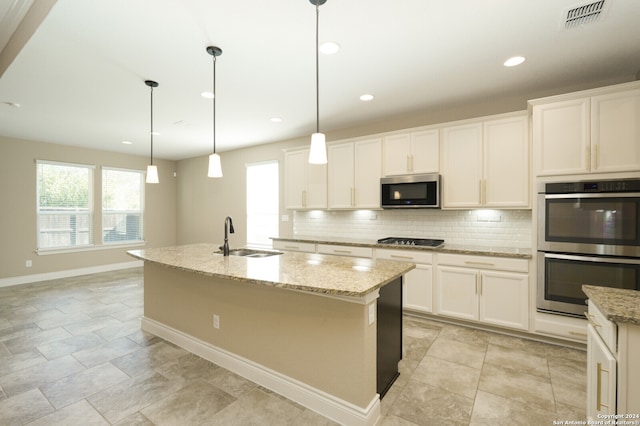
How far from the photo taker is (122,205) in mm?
6664

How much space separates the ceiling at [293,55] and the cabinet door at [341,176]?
535mm

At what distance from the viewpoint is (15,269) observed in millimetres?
5234

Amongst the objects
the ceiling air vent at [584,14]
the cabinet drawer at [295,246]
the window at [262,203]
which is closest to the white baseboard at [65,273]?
the window at [262,203]

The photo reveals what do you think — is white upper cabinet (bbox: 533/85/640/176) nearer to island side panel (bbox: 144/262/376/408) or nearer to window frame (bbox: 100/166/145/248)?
island side panel (bbox: 144/262/376/408)

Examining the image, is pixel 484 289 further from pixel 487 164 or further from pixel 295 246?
pixel 295 246

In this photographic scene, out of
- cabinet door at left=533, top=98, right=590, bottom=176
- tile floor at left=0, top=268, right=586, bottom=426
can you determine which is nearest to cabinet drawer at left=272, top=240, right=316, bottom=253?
tile floor at left=0, top=268, right=586, bottom=426

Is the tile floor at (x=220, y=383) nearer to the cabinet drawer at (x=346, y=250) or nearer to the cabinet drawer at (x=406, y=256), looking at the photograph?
the cabinet drawer at (x=406, y=256)

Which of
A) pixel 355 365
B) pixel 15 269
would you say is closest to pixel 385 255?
pixel 355 365

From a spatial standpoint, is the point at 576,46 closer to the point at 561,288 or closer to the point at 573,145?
the point at 573,145

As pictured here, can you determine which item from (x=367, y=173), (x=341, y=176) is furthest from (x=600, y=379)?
(x=341, y=176)

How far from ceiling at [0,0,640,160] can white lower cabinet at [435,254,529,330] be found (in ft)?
6.14

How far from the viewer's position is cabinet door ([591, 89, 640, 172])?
244 centimetres

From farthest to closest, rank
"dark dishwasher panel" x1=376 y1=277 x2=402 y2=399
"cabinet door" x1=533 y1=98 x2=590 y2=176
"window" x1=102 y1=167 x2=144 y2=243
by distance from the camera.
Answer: "window" x1=102 y1=167 x2=144 y2=243, "cabinet door" x1=533 y1=98 x2=590 y2=176, "dark dishwasher panel" x1=376 y1=277 x2=402 y2=399

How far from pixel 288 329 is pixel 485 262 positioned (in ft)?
7.25
